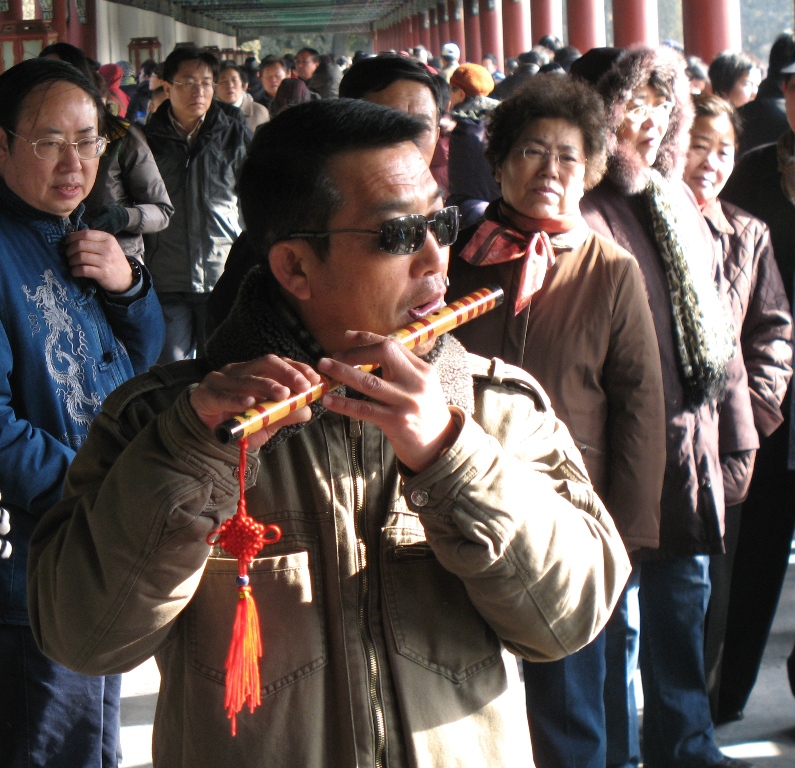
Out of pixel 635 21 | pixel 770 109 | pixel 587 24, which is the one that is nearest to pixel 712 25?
pixel 635 21

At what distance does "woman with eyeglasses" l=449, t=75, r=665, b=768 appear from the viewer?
8.46 ft

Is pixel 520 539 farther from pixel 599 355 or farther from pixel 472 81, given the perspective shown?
pixel 472 81

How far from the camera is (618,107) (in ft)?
9.92

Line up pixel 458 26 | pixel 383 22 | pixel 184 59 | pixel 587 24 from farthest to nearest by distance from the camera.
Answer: pixel 383 22
pixel 458 26
pixel 587 24
pixel 184 59

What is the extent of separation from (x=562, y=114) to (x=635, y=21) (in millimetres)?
15011

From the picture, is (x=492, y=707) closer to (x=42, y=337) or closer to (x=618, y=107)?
(x=42, y=337)

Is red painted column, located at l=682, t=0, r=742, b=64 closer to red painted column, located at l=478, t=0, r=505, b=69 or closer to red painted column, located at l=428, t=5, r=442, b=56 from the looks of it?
red painted column, located at l=478, t=0, r=505, b=69

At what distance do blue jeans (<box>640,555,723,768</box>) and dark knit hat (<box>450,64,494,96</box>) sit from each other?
327 cm

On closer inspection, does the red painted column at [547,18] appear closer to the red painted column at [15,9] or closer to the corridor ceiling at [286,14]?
the red painted column at [15,9]

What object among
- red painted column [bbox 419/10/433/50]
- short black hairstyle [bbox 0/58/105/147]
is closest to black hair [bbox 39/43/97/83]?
short black hairstyle [bbox 0/58/105/147]

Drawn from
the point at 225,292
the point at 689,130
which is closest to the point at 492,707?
the point at 225,292

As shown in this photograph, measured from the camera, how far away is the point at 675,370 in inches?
110

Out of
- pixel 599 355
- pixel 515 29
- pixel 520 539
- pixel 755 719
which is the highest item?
pixel 515 29

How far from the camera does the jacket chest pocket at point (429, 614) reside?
1.42m
